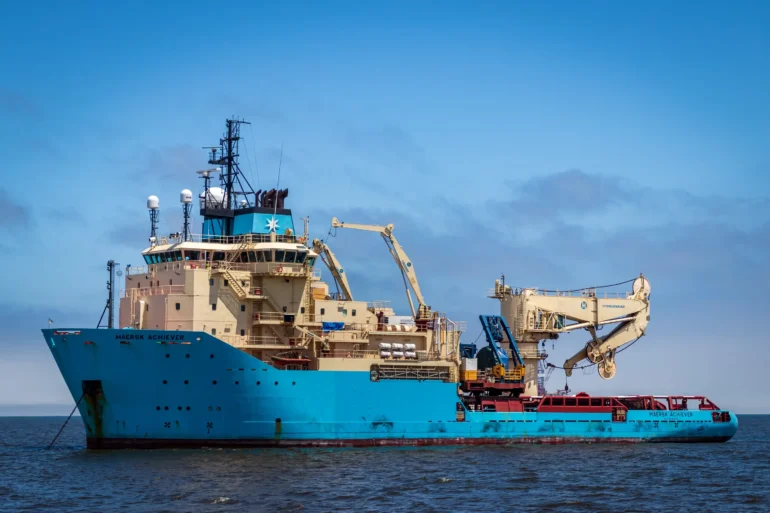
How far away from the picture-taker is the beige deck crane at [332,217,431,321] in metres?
44.8

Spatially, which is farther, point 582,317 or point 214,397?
point 582,317

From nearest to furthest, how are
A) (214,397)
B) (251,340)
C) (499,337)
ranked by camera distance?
(214,397) → (251,340) → (499,337)

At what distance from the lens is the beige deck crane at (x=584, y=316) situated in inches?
1853

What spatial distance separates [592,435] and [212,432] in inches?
673

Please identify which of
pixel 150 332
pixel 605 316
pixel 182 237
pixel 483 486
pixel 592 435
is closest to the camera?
pixel 483 486

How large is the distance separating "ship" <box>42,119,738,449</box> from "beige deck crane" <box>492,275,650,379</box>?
67 mm

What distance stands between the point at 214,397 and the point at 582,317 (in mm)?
18686

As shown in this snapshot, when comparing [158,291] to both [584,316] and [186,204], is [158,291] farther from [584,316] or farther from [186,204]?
[584,316]

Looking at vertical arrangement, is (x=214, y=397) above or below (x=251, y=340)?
below

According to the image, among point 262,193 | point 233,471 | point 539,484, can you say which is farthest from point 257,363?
point 539,484

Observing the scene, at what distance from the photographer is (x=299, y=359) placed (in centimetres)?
3919

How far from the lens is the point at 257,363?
37.7 m

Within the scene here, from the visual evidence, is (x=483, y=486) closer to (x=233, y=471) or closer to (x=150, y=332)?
(x=233, y=471)

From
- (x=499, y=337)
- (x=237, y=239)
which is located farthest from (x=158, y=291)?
(x=499, y=337)
